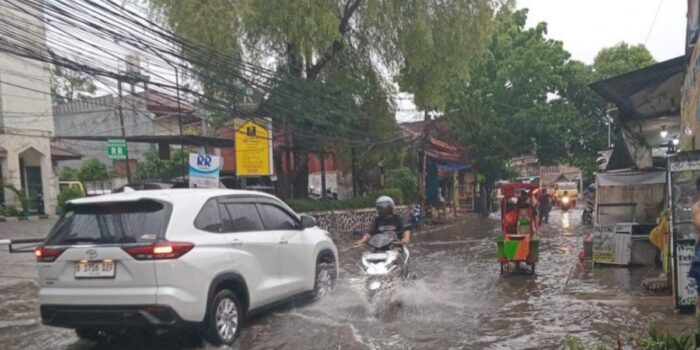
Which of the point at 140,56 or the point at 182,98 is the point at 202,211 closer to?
the point at 140,56

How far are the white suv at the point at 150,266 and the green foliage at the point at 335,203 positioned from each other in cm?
1093

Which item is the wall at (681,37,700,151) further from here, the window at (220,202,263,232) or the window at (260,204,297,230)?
the window at (220,202,263,232)

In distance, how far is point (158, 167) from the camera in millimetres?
32875

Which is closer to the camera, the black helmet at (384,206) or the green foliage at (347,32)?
the black helmet at (384,206)

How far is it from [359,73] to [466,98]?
1048 cm

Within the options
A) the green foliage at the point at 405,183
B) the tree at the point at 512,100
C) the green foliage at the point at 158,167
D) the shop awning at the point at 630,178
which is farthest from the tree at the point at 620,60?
the green foliage at the point at 158,167

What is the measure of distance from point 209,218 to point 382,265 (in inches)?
97.7

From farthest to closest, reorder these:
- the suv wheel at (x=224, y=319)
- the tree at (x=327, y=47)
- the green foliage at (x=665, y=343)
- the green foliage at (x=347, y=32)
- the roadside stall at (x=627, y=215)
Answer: the tree at (x=327, y=47) → the green foliage at (x=347, y=32) → the roadside stall at (x=627, y=215) → the suv wheel at (x=224, y=319) → the green foliage at (x=665, y=343)

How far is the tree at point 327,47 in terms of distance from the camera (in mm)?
15359

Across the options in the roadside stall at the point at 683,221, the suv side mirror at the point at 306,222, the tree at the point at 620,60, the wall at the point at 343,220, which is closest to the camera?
the roadside stall at the point at 683,221

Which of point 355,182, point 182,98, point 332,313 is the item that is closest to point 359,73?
point 355,182

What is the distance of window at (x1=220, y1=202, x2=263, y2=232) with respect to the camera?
625 cm

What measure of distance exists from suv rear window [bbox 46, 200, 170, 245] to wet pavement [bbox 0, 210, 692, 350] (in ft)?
4.50

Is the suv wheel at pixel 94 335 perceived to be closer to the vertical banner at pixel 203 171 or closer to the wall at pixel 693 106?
the vertical banner at pixel 203 171
